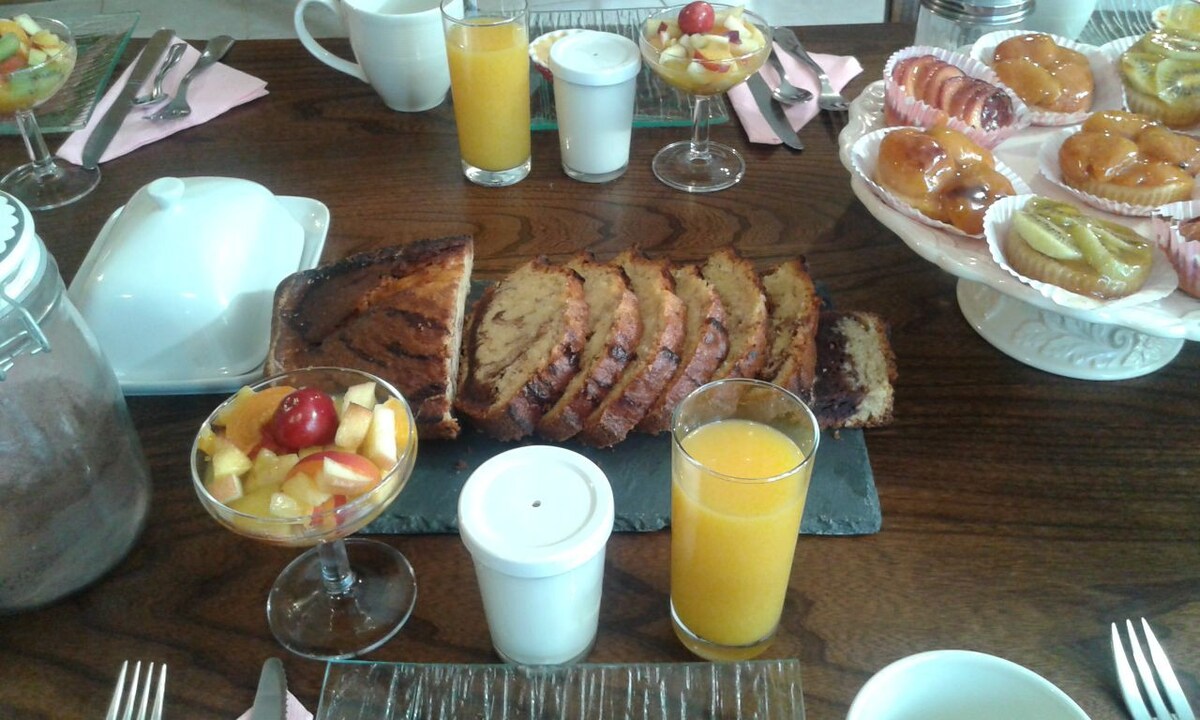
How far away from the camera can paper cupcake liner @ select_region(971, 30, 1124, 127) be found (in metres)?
1.55

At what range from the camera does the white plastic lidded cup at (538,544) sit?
88cm

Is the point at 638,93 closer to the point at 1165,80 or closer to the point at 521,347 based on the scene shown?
the point at 521,347

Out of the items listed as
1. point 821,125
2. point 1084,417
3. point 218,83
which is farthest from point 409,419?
point 218,83

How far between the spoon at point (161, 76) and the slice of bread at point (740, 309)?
1201mm

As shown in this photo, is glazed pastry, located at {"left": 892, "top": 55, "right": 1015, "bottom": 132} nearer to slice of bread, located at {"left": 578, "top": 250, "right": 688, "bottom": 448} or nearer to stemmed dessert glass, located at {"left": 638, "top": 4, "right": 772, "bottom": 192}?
stemmed dessert glass, located at {"left": 638, "top": 4, "right": 772, "bottom": 192}

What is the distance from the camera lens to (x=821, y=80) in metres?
1.90

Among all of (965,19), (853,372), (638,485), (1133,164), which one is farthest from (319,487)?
(965,19)

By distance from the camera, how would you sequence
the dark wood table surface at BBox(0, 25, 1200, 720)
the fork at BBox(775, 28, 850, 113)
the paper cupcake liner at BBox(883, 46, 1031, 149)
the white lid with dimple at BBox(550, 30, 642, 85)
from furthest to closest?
the fork at BBox(775, 28, 850, 113) → the white lid with dimple at BBox(550, 30, 642, 85) → the paper cupcake liner at BBox(883, 46, 1031, 149) → the dark wood table surface at BBox(0, 25, 1200, 720)

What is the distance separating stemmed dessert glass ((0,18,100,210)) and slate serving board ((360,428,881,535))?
3.18 feet

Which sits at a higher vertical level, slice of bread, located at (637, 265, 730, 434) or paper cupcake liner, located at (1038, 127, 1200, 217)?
paper cupcake liner, located at (1038, 127, 1200, 217)

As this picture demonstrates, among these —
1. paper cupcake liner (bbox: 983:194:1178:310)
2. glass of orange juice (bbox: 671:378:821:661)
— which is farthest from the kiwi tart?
glass of orange juice (bbox: 671:378:821:661)

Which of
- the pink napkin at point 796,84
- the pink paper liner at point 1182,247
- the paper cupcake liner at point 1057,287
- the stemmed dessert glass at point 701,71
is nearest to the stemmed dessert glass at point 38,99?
the stemmed dessert glass at point 701,71

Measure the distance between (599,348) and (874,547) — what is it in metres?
0.45

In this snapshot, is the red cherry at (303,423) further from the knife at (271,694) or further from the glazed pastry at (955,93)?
the glazed pastry at (955,93)
